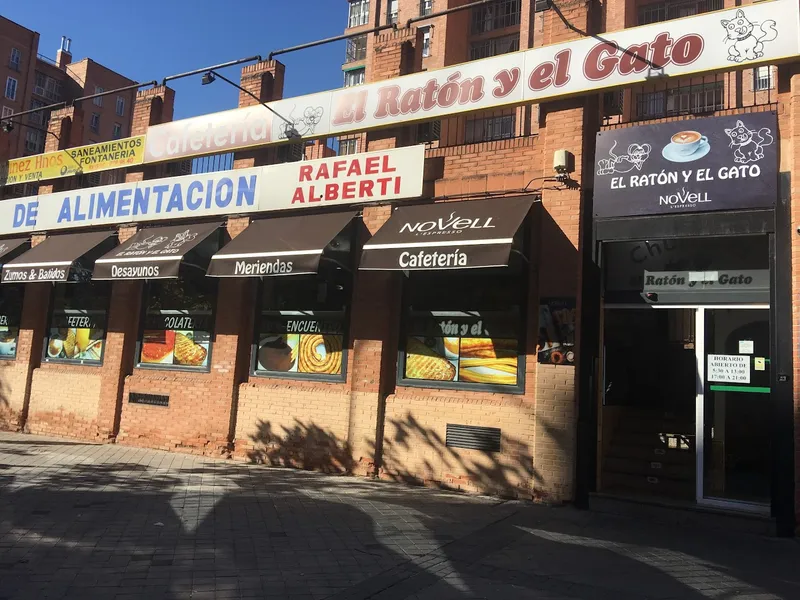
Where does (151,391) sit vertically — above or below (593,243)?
below

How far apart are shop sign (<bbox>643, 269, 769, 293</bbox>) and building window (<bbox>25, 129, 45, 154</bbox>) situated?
5671 cm

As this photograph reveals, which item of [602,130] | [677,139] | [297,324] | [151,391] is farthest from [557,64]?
[151,391]

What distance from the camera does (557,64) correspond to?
8.23m

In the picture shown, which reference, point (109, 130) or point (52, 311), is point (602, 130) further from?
point (109, 130)

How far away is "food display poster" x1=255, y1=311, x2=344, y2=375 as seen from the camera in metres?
9.55

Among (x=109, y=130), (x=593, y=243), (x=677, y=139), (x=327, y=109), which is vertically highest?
(x=109, y=130)

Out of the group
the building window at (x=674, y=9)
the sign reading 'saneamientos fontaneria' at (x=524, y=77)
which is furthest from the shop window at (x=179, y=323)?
the building window at (x=674, y=9)

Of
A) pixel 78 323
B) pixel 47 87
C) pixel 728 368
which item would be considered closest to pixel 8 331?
pixel 78 323

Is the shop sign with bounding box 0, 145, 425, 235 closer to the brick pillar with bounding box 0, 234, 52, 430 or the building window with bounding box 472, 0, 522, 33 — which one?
the brick pillar with bounding box 0, 234, 52, 430

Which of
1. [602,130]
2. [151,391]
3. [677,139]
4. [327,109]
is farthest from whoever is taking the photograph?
[151,391]

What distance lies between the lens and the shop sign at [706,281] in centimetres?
723

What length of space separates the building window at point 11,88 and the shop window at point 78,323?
48.7 m

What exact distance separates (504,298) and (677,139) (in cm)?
289

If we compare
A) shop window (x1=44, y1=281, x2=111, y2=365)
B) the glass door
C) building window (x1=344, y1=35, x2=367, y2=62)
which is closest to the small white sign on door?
the glass door
